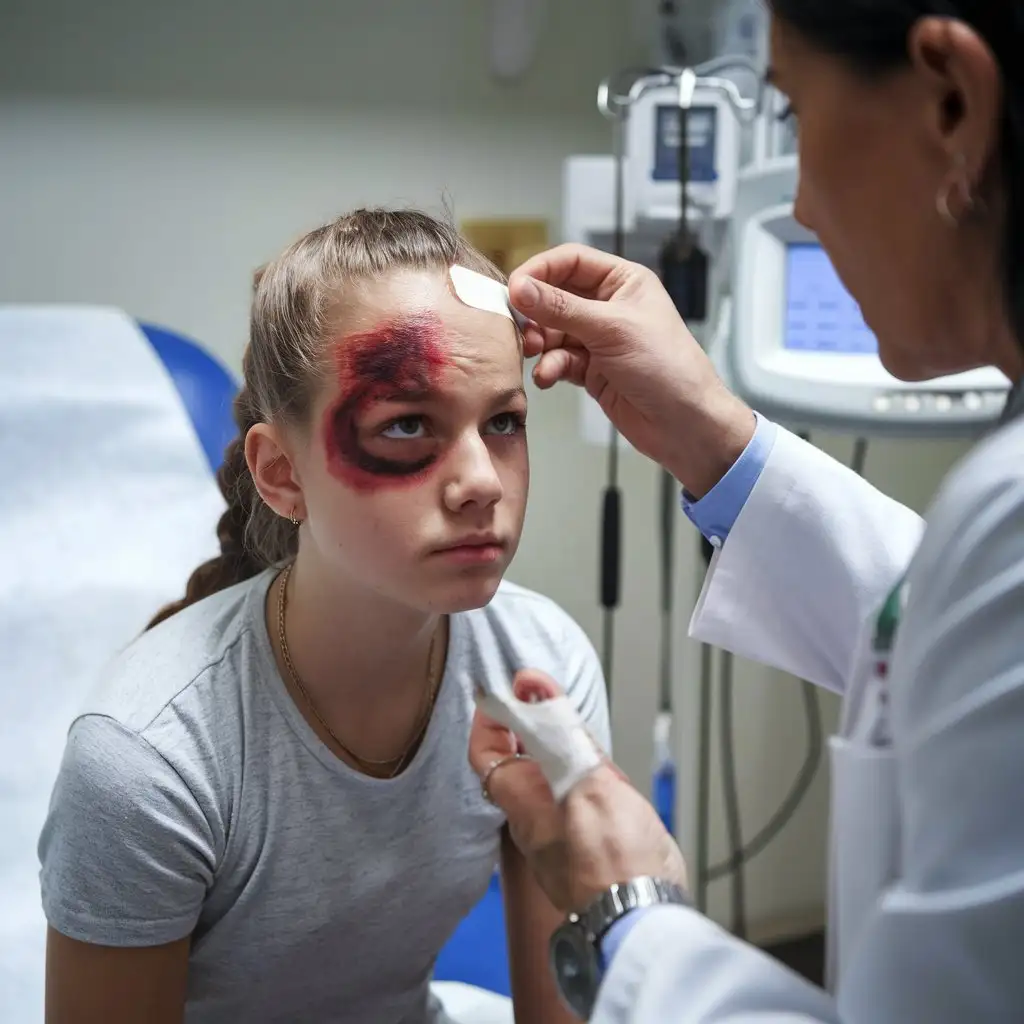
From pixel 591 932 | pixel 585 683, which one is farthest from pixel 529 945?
pixel 591 932

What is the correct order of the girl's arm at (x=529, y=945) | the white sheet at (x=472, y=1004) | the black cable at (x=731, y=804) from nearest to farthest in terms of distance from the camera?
1. the girl's arm at (x=529, y=945)
2. the white sheet at (x=472, y=1004)
3. the black cable at (x=731, y=804)

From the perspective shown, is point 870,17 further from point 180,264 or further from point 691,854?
point 691,854

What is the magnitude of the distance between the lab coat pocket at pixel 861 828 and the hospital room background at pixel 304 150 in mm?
1145

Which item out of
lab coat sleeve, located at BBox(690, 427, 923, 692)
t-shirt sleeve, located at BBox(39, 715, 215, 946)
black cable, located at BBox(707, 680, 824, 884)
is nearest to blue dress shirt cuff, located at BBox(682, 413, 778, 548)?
lab coat sleeve, located at BBox(690, 427, 923, 692)

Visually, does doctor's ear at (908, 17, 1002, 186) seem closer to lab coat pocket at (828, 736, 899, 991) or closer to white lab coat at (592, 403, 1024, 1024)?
white lab coat at (592, 403, 1024, 1024)

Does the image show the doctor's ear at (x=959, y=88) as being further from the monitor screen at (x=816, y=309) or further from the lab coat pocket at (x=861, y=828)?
the monitor screen at (x=816, y=309)

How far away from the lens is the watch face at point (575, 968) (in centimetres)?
70

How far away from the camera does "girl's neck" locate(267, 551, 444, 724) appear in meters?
1.03

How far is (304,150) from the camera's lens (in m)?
1.88

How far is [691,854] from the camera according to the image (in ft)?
6.68

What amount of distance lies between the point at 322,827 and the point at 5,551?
841 mm

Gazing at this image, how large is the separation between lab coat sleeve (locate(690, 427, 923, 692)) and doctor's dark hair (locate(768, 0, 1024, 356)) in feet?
1.45

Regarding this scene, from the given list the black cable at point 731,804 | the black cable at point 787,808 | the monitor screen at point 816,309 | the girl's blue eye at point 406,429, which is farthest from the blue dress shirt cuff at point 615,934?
the black cable at point 787,808

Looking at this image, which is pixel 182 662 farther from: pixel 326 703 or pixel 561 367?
pixel 561 367
